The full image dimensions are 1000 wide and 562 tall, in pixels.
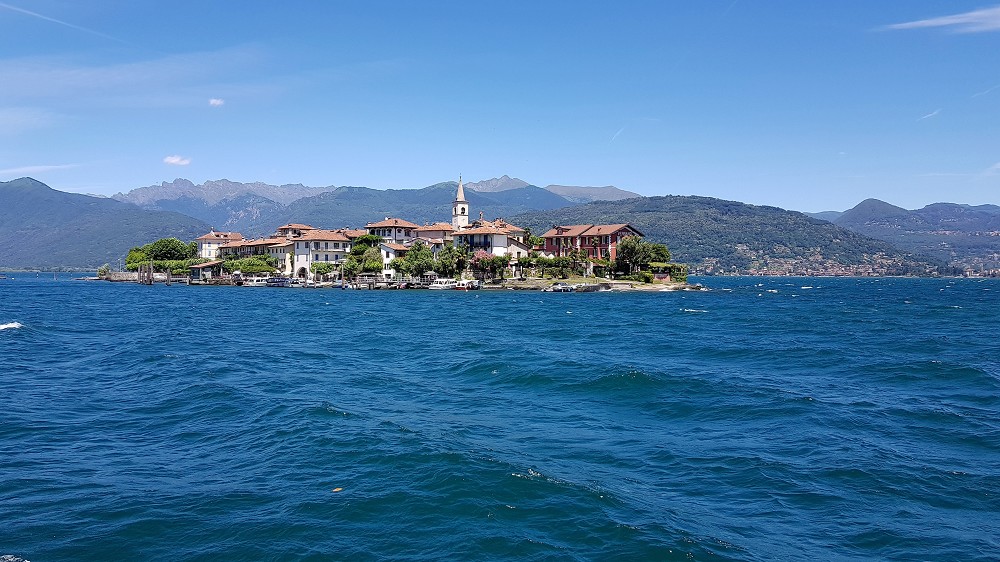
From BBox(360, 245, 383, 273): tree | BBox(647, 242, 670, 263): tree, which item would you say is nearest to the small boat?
BBox(360, 245, 383, 273): tree

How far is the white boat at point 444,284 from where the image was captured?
10700cm

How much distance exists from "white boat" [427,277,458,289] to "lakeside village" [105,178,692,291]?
16 centimetres

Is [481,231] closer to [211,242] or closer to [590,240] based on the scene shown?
[590,240]

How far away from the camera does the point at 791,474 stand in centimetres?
1491

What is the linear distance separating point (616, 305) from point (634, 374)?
4931 centimetres

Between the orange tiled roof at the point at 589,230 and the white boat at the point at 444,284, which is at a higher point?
the orange tiled roof at the point at 589,230

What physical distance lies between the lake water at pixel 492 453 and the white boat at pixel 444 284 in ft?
235

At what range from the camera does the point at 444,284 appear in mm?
108000

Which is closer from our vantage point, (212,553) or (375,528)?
(212,553)

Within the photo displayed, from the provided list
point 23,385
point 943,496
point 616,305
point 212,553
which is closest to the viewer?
point 212,553

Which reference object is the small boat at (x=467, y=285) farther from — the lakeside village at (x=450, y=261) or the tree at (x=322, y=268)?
the tree at (x=322, y=268)

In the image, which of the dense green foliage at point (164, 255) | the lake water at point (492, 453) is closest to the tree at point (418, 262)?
the dense green foliage at point (164, 255)

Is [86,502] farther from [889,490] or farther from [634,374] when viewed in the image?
[634,374]

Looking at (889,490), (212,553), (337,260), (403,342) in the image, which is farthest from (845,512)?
(337,260)
